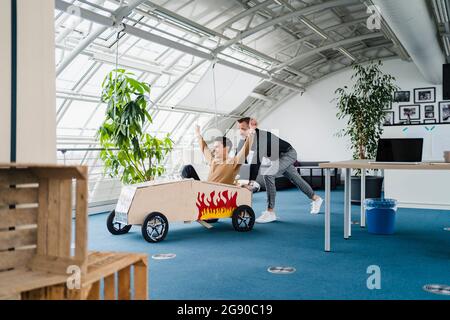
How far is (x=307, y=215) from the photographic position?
6.15 m

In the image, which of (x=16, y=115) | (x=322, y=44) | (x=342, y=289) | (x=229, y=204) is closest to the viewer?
(x=16, y=115)

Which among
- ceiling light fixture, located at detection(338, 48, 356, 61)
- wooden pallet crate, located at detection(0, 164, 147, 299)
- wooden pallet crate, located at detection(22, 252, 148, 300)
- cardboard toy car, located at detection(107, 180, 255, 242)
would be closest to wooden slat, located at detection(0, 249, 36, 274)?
wooden pallet crate, located at detection(0, 164, 147, 299)

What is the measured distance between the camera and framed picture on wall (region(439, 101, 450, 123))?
11.6 metres

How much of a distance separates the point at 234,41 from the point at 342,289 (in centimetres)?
682

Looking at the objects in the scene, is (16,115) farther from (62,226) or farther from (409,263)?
(409,263)

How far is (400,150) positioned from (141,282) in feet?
10.3

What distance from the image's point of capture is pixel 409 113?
39.2 feet

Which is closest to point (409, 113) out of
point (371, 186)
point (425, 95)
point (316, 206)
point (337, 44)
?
point (425, 95)

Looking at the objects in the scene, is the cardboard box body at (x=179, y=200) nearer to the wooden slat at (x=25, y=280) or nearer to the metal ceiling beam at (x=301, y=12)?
the wooden slat at (x=25, y=280)

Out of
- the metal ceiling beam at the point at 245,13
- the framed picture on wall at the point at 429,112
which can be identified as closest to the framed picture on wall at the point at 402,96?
the framed picture on wall at the point at 429,112

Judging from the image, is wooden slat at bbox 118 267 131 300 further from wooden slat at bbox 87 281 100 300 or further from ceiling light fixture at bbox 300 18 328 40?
ceiling light fixture at bbox 300 18 328 40

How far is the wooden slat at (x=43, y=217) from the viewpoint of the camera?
57.0 inches

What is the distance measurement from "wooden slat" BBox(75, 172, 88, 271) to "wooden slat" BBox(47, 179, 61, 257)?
0.09 m
